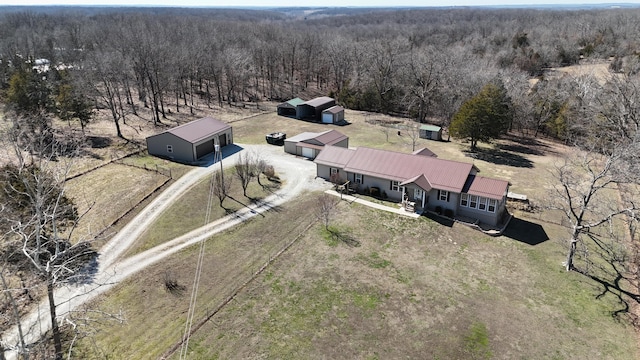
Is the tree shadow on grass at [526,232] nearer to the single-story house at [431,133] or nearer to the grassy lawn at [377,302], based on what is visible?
the grassy lawn at [377,302]

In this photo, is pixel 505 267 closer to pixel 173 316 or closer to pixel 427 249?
pixel 427 249

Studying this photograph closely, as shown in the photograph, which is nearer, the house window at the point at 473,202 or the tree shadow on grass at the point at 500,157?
the house window at the point at 473,202

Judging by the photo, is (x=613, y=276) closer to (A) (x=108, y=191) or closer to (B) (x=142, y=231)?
(B) (x=142, y=231)

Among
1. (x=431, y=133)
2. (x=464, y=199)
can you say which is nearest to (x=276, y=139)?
(x=431, y=133)

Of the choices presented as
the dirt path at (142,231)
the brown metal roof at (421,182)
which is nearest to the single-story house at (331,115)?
the dirt path at (142,231)

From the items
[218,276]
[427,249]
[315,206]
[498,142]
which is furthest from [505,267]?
[498,142]

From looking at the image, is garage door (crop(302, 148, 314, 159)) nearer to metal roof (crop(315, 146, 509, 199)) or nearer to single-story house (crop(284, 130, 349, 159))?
single-story house (crop(284, 130, 349, 159))

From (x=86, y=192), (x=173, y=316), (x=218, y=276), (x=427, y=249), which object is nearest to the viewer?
(x=173, y=316)
